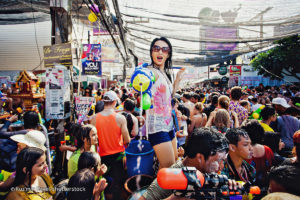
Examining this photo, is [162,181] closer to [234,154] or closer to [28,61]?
[234,154]

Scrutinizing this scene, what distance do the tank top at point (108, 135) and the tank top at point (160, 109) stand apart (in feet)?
3.57

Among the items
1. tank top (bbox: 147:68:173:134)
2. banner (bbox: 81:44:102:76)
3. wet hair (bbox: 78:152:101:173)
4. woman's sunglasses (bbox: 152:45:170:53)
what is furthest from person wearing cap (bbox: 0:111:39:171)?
banner (bbox: 81:44:102:76)

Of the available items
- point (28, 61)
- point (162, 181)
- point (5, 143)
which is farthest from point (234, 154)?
point (28, 61)

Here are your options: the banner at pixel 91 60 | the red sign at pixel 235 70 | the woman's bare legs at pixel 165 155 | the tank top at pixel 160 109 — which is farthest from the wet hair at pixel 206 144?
the red sign at pixel 235 70

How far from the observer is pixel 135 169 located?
2621 mm

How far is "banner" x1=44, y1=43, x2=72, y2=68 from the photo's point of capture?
3.92 meters

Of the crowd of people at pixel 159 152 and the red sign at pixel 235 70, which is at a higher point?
the red sign at pixel 235 70

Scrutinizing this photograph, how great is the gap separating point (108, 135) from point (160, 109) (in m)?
1.25

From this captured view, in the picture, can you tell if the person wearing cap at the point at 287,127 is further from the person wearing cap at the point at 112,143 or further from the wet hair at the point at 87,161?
the wet hair at the point at 87,161

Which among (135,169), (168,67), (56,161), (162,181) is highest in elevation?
(168,67)

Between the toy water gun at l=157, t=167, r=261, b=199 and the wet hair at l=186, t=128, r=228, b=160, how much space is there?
30cm

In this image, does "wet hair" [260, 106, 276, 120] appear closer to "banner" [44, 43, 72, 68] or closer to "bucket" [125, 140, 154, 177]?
"bucket" [125, 140, 154, 177]

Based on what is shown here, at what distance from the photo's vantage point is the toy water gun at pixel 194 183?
0.91 m

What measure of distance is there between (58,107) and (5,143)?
145 cm
